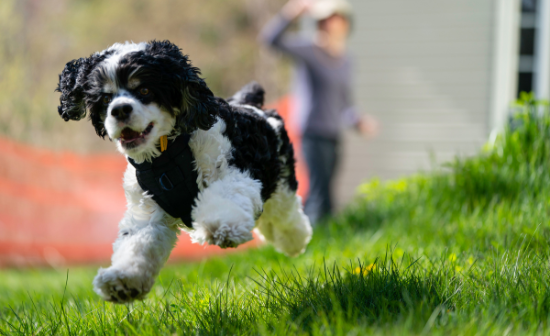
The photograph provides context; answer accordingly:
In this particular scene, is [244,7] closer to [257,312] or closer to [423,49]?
[423,49]

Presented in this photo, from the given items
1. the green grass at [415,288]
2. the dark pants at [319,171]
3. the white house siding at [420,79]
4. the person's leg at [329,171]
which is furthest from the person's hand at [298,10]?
the green grass at [415,288]

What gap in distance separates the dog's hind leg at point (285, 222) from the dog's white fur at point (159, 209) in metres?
0.63

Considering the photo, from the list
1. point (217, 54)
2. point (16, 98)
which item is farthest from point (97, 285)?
point (217, 54)

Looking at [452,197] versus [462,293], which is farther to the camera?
[452,197]

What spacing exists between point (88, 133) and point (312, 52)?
33.7 ft

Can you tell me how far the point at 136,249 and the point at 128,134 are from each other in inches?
Answer: 21.5

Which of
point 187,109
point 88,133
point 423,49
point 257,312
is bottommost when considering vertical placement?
point 257,312

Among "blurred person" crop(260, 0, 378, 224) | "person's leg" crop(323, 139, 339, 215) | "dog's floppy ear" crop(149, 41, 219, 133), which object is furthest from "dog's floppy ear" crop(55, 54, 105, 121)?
"person's leg" crop(323, 139, 339, 215)

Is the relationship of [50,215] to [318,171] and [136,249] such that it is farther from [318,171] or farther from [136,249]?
[136,249]

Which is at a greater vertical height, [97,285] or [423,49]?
[423,49]

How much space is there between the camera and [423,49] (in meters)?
8.61

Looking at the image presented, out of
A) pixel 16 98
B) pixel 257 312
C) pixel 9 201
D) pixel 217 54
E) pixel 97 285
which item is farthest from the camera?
pixel 217 54

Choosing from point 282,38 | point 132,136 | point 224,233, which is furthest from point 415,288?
point 282,38

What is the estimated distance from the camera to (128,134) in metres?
2.31
